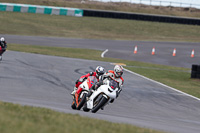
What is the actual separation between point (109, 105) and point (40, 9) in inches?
1567

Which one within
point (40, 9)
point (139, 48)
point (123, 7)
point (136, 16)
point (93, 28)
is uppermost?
Result: point (123, 7)

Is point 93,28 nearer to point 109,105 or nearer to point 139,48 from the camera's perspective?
point 139,48

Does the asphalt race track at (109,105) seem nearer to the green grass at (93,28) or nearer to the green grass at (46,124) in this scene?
the green grass at (46,124)

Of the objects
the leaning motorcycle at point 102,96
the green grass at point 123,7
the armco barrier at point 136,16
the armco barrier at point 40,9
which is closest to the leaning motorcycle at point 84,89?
the leaning motorcycle at point 102,96

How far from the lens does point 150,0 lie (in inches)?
2697

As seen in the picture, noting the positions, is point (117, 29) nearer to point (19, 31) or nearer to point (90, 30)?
point (90, 30)

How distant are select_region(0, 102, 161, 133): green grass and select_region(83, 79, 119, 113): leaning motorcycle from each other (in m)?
2.57

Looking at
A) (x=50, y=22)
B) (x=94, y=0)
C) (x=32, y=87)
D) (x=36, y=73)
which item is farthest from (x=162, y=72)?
(x=94, y=0)

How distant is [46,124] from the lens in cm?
670

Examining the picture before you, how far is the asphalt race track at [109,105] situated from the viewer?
10989mm

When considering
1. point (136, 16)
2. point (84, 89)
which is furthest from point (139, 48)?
point (84, 89)

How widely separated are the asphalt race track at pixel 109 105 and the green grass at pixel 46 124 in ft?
5.36

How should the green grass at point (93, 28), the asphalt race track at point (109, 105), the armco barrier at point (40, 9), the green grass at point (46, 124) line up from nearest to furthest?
the green grass at point (46, 124) < the asphalt race track at point (109, 105) < the green grass at point (93, 28) < the armco barrier at point (40, 9)

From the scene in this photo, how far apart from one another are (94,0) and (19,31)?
26.6m
